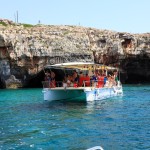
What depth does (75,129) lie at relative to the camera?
59.9 feet

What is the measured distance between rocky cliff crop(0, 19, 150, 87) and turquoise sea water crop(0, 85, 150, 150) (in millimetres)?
26467

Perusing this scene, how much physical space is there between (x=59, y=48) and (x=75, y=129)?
117ft

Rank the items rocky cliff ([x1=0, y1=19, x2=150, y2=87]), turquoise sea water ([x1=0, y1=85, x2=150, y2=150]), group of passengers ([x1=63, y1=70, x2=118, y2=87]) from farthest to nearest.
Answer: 1. rocky cliff ([x1=0, y1=19, x2=150, y2=87])
2. group of passengers ([x1=63, y1=70, x2=118, y2=87])
3. turquoise sea water ([x1=0, y1=85, x2=150, y2=150])

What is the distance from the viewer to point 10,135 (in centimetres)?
1702

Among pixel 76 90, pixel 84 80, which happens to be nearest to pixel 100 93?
pixel 84 80

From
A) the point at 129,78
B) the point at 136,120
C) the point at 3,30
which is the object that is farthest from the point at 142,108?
the point at 129,78

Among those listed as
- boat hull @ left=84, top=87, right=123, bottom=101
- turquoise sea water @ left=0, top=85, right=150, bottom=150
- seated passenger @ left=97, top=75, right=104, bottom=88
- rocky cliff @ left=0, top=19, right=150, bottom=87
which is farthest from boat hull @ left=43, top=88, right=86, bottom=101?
rocky cliff @ left=0, top=19, right=150, bottom=87

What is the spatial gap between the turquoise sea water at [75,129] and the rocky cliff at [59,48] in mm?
26467

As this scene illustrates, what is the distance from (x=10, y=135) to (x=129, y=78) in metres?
50.3

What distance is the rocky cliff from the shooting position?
5209cm

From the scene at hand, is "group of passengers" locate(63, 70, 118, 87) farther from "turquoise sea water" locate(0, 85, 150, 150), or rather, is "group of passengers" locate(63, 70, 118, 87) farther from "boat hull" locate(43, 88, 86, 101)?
Answer: "turquoise sea water" locate(0, 85, 150, 150)

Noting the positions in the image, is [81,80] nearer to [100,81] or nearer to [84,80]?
[84,80]

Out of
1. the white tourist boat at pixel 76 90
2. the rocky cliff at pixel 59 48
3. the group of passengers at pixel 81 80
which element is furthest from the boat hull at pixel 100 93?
the rocky cliff at pixel 59 48

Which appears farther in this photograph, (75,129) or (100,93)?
(100,93)
